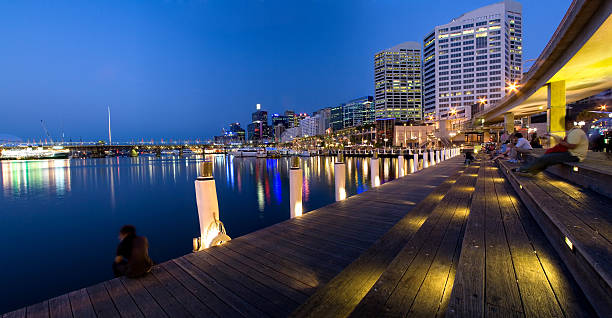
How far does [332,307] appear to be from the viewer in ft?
6.34

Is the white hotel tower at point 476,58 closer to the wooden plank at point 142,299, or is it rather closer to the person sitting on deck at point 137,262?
the person sitting on deck at point 137,262

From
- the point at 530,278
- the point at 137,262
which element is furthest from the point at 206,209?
the point at 530,278

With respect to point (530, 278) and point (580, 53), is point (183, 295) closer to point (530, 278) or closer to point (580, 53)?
point (530, 278)

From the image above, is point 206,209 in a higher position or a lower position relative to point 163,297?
higher

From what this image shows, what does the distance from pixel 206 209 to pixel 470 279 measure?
14.1ft

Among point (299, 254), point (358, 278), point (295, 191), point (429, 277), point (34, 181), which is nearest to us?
point (429, 277)

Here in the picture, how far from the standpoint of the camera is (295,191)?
6266 mm

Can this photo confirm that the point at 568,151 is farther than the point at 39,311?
Yes

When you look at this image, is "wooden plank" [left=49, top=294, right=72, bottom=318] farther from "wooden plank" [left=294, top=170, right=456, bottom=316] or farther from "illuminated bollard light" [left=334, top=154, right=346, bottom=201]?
"illuminated bollard light" [left=334, top=154, right=346, bottom=201]

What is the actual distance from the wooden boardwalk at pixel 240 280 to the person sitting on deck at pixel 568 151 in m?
3.80

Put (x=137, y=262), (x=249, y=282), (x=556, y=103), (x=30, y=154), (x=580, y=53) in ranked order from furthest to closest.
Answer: (x=30, y=154)
(x=556, y=103)
(x=580, y=53)
(x=137, y=262)
(x=249, y=282)

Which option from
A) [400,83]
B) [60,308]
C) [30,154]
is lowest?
[60,308]

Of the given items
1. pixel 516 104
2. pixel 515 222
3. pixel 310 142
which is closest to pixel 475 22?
pixel 310 142

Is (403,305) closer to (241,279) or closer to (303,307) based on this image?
(303,307)
